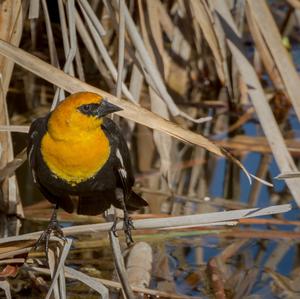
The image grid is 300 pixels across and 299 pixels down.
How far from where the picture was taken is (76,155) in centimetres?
314

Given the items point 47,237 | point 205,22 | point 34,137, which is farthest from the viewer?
point 205,22

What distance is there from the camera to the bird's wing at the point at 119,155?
3277mm

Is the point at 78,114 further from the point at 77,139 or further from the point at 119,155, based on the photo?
the point at 119,155

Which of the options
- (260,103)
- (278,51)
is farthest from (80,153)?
(278,51)

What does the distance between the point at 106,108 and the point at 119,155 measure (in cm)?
25

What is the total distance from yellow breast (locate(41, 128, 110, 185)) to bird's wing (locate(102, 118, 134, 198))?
0.16ft

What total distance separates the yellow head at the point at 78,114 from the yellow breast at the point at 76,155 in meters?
0.03

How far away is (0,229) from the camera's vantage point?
3.94 metres

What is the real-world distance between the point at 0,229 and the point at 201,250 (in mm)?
910

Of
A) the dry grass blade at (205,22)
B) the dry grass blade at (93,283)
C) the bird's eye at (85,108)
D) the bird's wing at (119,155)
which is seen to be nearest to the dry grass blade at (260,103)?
the dry grass blade at (205,22)

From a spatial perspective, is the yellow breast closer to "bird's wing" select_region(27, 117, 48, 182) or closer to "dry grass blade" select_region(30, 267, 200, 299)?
"bird's wing" select_region(27, 117, 48, 182)

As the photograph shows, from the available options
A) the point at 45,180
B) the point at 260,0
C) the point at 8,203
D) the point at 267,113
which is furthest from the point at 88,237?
the point at 260,0

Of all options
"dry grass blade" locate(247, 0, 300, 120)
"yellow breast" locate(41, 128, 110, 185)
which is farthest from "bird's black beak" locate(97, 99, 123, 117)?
"dry grass blade" locate(247, 0, 300, 120)

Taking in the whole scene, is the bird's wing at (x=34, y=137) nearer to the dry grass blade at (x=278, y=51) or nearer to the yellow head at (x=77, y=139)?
the yellow head at (x=77, y=139)
